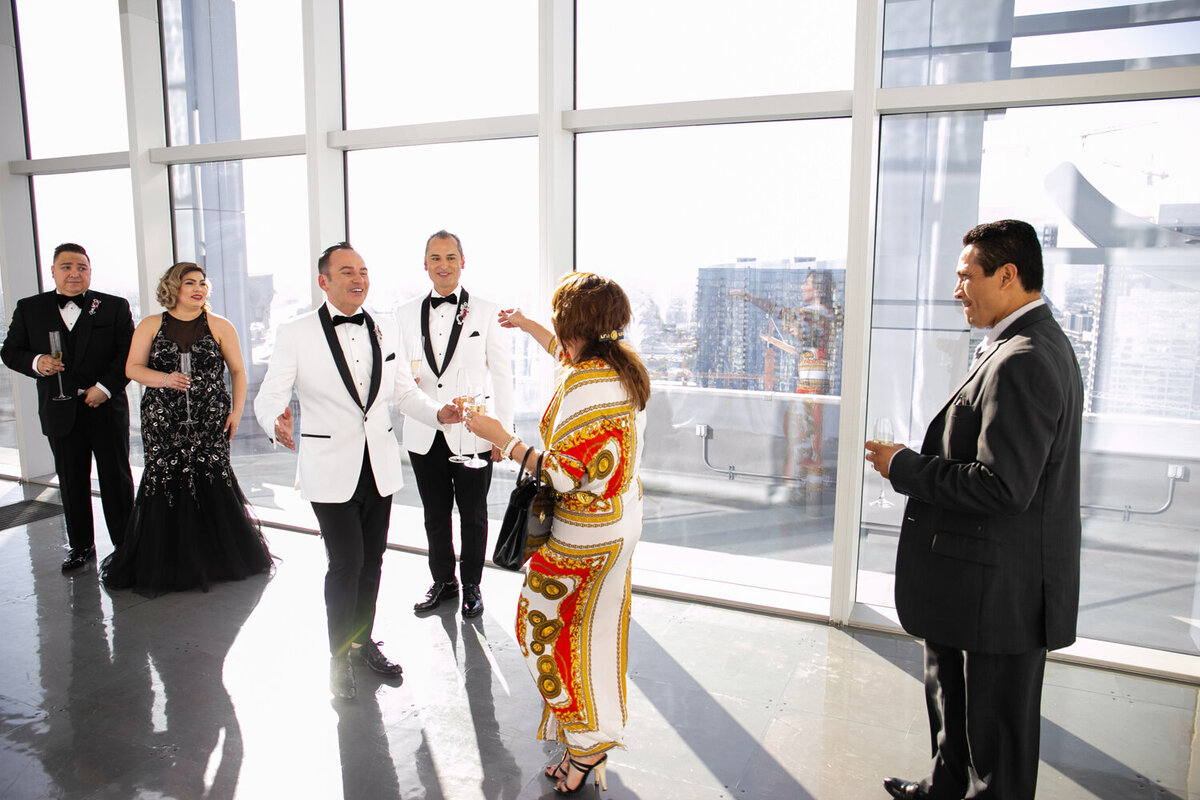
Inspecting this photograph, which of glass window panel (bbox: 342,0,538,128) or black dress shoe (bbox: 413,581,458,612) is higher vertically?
glass window panel (bbox: 342,0,538,128)

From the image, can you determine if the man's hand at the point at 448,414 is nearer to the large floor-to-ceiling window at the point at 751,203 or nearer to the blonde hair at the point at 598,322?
the blonde hair at the point at 598,322

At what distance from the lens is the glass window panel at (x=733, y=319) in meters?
4.01

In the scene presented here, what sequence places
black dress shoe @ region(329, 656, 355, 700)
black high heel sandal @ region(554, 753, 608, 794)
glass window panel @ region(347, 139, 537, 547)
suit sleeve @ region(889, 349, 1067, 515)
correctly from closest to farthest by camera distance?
suit sleeve @ region(889, 349, 1067, 515)
black high heel sandal @ region(554, 753, 608, 794)
black dress shoe @ region(329, 656, 355, 700)
glass window panel @ region(347, 139, 537, 547)

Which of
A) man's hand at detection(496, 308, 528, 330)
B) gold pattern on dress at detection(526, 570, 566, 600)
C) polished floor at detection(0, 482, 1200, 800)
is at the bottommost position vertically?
polished floor at detection(0, 482, 1200, 800)

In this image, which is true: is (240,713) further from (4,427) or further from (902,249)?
(4,427)

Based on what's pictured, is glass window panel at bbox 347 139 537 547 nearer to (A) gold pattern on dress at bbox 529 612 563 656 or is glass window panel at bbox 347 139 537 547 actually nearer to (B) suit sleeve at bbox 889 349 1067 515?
(A) gold pattern on dress at bbox 529 612 563 656

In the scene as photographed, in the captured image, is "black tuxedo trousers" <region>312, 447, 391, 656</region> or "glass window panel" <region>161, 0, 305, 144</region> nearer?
"black tuxedo trousers" <region>312, 447, 391, 656</region>

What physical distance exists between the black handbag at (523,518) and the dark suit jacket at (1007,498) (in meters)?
1.02

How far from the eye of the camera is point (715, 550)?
4.50m

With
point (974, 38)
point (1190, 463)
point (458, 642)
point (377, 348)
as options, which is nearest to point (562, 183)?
point (377, 348)

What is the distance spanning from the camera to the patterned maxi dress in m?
2.27

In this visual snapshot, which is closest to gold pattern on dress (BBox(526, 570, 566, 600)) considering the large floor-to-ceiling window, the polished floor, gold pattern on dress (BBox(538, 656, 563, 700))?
gold pattern on dress (BBox(538, 656, 563, 700))

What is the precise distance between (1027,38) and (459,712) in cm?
370

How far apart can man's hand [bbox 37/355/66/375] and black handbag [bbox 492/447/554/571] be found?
3516 mm
